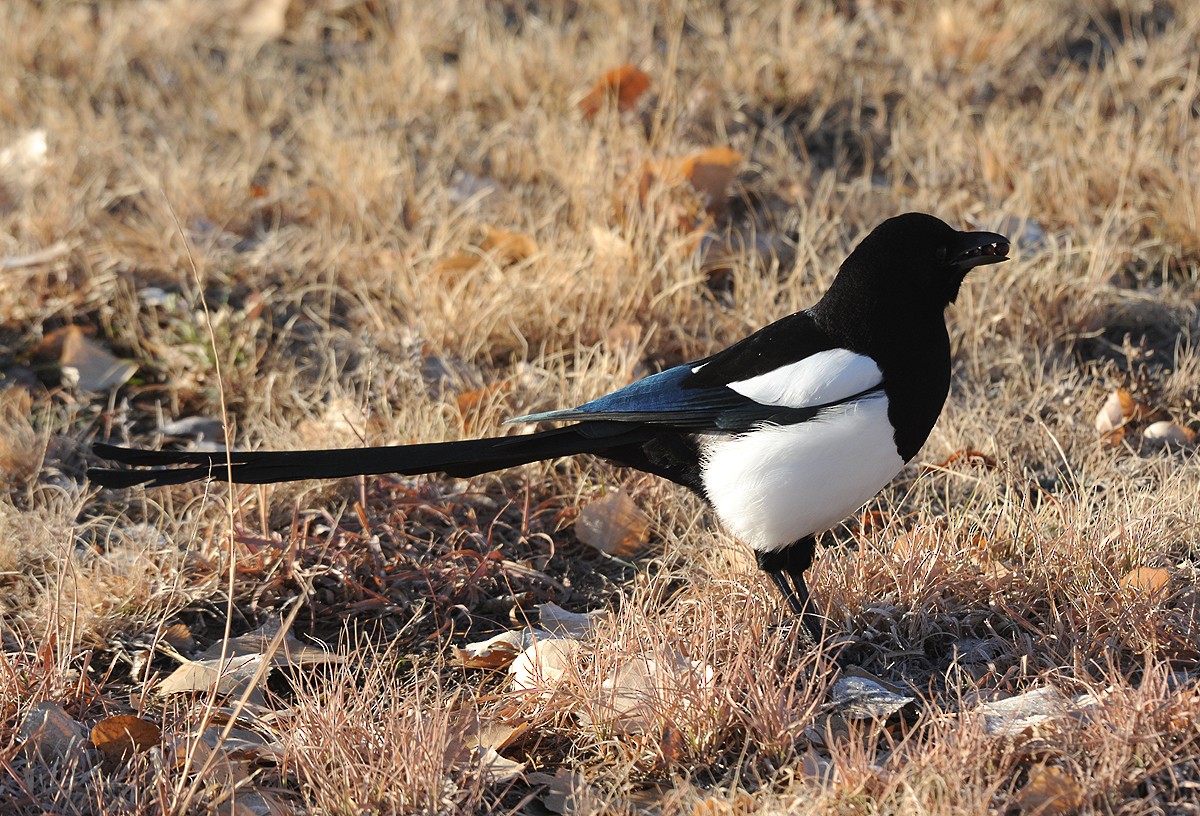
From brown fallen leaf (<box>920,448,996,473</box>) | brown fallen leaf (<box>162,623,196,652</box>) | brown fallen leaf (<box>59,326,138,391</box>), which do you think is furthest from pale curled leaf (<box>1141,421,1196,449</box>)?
brown fallen leaf (<box>59,326,138,391</box>)

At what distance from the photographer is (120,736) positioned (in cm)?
176

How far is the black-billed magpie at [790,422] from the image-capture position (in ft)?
6.09

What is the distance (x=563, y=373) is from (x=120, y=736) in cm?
122

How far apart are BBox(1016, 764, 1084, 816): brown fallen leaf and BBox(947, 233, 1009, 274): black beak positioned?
78 centimetres

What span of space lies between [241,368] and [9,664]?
1087 millimetres

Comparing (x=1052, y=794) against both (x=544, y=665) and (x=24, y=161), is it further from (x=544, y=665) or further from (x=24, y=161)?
(x=24, y=161)

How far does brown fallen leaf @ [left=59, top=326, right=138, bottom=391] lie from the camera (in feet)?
9.39

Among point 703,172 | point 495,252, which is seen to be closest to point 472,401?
point 495,252

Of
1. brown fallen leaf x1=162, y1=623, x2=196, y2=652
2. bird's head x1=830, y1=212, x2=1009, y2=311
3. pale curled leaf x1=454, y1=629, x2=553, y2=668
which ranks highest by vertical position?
bird's head x1=830, y1=212, x2=1009, y2=311

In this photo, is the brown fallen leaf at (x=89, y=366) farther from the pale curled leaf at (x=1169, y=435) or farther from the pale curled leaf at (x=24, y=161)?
the pale curled leaf at (x=1169, y=435)

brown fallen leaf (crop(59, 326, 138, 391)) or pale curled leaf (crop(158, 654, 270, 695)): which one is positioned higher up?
pale curled leaf (crop(158, 654, 270, 695))

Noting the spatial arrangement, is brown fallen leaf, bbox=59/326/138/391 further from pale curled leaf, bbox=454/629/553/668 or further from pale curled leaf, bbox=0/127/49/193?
pale curled leaf, bbox=454/629/553/668

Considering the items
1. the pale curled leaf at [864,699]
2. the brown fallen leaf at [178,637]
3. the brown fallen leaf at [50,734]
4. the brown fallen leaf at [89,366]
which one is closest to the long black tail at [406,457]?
the brown fallen leaf at [178,637]

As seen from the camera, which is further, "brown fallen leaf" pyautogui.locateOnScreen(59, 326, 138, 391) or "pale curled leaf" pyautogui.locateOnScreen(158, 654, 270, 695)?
"brown fallen leaf" pyautogui.locateOnScreen(59, 326, 138, 391)
